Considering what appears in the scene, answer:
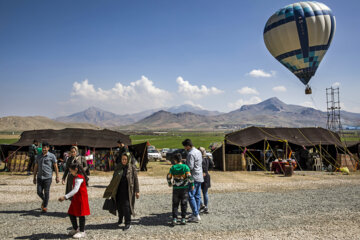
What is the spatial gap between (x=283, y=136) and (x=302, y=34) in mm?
9349

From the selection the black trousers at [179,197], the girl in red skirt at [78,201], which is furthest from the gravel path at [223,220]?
the black trousers at [179,197]

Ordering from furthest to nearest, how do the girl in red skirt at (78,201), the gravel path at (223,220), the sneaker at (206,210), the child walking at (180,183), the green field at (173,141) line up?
the green field at (173,141) < the sneaker at (206,210) < the child walking at (180,183) < the gravel path at (223,220) < the girl in red skirt at (78,201)

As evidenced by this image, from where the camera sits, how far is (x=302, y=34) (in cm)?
2425

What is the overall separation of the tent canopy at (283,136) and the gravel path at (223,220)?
1134 centimetres

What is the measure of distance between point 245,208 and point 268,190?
430cm

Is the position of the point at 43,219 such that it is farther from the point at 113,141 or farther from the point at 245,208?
the point at 113,141

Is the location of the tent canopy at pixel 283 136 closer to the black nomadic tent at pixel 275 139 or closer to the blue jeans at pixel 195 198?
the black nomadic tent at pixel 275 139

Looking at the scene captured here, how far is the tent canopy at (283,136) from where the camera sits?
2211cm

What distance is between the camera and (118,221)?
23.0 ft

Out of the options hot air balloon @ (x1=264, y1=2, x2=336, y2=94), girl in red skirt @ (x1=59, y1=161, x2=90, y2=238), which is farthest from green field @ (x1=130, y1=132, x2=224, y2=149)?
girl in red skirt @ (x1=59, y1=161, x2=90, y2=238)

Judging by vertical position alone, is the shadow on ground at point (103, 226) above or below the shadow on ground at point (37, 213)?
above

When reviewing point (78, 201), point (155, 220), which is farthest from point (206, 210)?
point (78, 201)

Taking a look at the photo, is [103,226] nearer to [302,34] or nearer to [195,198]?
[195,198]

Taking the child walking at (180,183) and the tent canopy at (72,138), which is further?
the tent canopy at (72,138)
